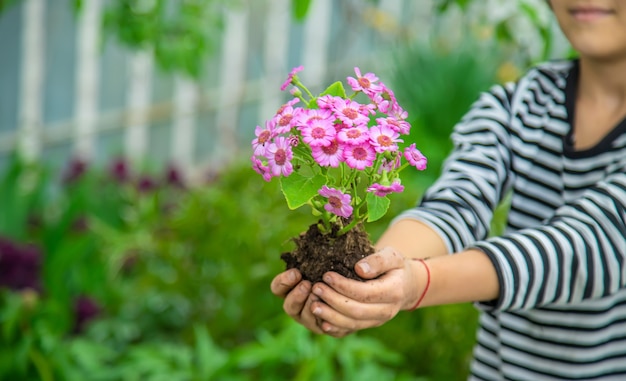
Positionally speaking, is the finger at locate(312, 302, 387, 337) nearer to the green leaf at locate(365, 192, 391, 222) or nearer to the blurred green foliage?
the green leaf at locate(365, 192, 391, 222)

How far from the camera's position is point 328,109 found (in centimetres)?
100

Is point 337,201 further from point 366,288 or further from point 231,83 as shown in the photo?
point 231,83

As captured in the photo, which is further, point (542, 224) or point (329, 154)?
point (542, 224)

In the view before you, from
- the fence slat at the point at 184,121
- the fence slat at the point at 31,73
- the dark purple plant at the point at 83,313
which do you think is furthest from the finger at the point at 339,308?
the fence slat at the point at 184,121

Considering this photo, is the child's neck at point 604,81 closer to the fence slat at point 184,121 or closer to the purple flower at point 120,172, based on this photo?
the purple flower at point 120,172

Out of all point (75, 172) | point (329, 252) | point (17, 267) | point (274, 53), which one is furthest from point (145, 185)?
point (274, 53)

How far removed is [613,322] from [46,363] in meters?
1.21

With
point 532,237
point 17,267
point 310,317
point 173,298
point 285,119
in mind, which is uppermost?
point 285,119

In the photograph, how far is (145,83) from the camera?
15.5ft

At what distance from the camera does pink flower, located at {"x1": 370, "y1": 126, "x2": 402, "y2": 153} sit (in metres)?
0.97

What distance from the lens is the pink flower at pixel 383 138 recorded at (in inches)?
38.3

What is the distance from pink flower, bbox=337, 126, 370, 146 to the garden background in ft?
1.70

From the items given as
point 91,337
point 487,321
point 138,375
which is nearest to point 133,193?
point 91,337

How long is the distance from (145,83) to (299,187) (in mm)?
3852
